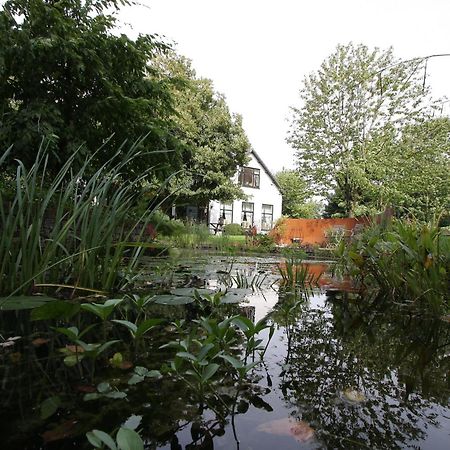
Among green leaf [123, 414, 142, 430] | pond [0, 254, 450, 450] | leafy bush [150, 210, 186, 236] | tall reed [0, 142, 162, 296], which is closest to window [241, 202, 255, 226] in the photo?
leafy bush [150, 210, 186, 236]

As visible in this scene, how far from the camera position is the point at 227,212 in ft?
73.6

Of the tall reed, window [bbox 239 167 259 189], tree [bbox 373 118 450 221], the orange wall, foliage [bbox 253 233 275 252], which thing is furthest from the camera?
window [bbox 239 167 259 189]

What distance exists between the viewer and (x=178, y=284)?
2680 millimetres

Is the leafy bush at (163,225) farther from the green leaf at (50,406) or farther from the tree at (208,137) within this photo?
the tree at (208,137)

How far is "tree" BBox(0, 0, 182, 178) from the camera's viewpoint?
4.45 meters

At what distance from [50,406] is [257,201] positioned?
23191mm

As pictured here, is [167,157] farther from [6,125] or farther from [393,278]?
[393,278]

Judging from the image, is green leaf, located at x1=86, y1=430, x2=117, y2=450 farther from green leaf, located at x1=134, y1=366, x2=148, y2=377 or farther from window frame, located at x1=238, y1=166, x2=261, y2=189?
window frame, located at x1=238, y1=166, x2=261, y2=189

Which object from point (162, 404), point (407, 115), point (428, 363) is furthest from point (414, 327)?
point (407, 115)

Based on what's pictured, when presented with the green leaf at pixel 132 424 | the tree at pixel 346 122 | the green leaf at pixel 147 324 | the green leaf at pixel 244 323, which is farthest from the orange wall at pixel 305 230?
the green leaf at pixel 132 424

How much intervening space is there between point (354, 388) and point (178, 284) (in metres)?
1.89

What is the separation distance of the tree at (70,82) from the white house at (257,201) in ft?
54.8

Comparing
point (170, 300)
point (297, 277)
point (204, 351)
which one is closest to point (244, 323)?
point (204, 351)

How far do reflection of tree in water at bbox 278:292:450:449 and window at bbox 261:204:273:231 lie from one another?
72.9 ft
